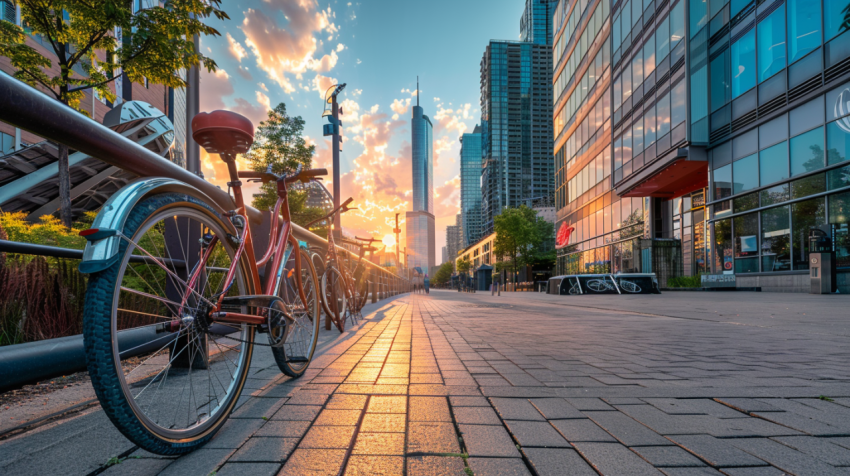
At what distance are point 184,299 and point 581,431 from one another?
5.87 ft

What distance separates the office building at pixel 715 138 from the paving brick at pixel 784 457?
1627 cm

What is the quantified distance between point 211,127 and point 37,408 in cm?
156

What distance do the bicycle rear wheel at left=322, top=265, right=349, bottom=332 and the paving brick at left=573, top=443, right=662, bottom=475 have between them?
3.64 m

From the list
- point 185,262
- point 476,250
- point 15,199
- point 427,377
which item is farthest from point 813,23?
point 476,250

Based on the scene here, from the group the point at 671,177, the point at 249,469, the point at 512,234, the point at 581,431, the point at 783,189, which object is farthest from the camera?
the point at 512,234

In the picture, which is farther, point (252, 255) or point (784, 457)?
point (252, 255)

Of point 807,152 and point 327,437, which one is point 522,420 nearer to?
point 327,437

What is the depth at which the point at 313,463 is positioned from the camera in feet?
4.86

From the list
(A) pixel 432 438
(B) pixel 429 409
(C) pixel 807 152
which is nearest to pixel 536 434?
(A) pixel 432 438

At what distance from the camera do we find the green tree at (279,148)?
72.7 ft

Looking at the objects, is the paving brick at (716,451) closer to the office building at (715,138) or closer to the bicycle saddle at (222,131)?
the bicycle saddle at (222,131)

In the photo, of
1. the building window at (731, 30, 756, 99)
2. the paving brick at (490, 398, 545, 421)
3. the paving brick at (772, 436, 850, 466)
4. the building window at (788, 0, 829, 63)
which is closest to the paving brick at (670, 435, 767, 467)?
the paving brick at (772, 436, 850, 466)

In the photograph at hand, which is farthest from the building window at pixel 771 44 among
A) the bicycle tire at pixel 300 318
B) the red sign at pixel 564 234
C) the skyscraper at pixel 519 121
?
the skyscraper at pixel 519 121

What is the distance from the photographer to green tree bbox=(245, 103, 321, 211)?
22.2m
